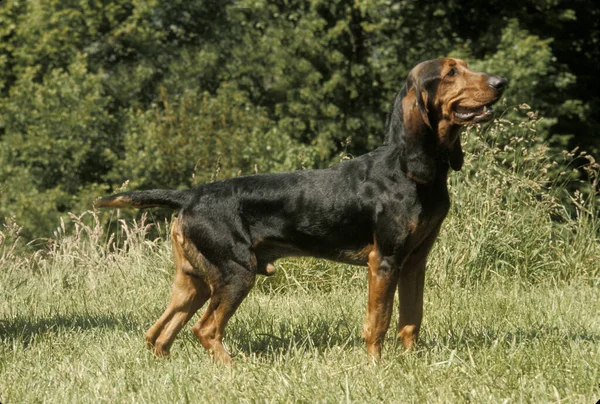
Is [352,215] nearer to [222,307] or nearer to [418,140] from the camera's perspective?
[418,140]

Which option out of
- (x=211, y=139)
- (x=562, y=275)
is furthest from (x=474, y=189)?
(x=211, y=139)

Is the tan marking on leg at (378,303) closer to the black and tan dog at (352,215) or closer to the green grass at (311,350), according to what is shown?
the black and tan dog at (352,215)

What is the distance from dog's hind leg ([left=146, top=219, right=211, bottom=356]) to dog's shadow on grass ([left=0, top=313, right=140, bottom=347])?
662 mm

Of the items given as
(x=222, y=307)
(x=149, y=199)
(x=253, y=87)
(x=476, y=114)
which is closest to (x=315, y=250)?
(x=222, y=307)

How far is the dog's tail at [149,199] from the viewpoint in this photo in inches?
197

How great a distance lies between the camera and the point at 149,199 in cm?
505

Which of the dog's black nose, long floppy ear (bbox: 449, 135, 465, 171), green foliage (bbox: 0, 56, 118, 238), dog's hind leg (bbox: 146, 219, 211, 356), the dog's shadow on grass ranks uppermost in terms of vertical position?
the dog's black nose

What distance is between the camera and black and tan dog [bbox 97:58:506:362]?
4.65 m

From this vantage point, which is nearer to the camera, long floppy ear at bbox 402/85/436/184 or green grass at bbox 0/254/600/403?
green grass at bbox 0/254/600/403

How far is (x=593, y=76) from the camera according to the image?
1981 cm

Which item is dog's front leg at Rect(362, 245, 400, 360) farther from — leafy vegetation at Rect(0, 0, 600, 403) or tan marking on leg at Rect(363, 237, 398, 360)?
leafy vegetation at Rect(0, 0, 600, 403)

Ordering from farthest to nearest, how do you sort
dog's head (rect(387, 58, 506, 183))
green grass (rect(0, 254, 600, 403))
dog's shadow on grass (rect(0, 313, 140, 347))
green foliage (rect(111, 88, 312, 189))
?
green foliage (rect(111, 88, 312, 189)) → dog's shadow on grass (rect(0, 313, 140, 347)) → dog's head (rect(387, 58, 506, 183)) → green grass (rect(0, 254, 600, 403))

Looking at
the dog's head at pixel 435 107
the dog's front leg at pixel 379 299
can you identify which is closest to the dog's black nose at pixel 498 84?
the dog's head at pixel 435 107

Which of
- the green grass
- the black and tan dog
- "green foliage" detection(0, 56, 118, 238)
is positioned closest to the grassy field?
the green grass
